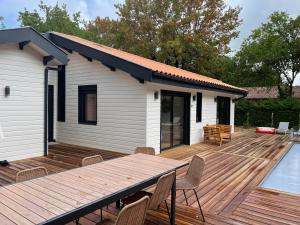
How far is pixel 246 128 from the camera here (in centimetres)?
1717

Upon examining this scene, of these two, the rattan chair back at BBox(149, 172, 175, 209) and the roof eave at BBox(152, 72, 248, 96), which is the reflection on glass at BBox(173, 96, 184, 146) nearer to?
the roof eave at BBox(152, 72, 248, 96)

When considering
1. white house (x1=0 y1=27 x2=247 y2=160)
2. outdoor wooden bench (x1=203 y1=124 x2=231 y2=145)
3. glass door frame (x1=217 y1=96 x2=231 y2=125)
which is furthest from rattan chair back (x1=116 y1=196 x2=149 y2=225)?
glass door frame (x1=217 y1=96 x2=231 y2=125)

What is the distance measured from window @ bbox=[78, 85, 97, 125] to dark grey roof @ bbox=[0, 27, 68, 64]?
1.77m

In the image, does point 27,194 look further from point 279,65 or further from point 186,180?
point 279,65

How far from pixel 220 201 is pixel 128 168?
6.22ft

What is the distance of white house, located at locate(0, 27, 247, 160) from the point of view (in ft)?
21.8

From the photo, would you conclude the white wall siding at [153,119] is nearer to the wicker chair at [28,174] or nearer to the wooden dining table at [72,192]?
the wooden dining table at [72,192]

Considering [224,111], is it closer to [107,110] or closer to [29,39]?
[107,110]

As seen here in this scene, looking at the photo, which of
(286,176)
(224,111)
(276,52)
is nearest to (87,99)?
(286,176)

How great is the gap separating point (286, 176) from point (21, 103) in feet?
23.1

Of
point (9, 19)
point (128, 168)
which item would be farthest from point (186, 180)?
point (9, 19)

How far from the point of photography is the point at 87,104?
9.17 m

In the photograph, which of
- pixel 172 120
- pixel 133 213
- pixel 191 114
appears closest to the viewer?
pixel 133 213

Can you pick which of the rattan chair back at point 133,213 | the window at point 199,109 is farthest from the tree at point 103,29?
the rattan chair back at point 133,213
